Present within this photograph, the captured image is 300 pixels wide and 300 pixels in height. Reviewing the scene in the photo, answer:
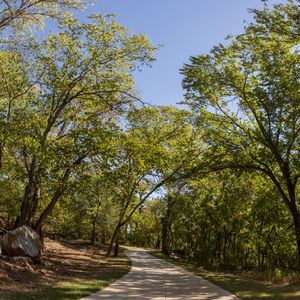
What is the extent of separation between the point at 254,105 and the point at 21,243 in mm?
12448

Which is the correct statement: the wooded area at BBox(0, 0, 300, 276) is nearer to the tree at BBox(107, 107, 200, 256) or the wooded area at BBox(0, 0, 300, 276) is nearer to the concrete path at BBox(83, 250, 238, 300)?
the tree at BBox(107, 107, 200, 256)

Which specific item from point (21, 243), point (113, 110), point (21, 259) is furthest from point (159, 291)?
point (113, 110)

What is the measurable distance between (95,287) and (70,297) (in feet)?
8.65

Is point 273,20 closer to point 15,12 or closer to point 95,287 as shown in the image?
point 15,12

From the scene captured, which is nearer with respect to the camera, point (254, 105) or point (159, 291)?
point (159, 291)

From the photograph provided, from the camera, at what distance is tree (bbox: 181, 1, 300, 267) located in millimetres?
16938

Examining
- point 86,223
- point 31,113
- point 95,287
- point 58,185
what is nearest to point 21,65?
point 31,113

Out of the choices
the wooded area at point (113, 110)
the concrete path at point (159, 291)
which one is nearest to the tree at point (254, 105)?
the wooded area at point (113, 110)

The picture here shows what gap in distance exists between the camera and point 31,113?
1892 cm

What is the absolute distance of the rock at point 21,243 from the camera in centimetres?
1620

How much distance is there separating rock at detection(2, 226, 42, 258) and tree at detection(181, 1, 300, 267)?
9.12m

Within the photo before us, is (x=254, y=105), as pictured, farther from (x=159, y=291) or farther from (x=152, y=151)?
(x=159, y=291)

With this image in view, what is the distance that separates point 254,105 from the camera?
19.8m

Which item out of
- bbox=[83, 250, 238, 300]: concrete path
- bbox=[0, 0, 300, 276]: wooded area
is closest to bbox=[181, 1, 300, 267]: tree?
bbox=[0, 0, 300, 276]: wooded area
